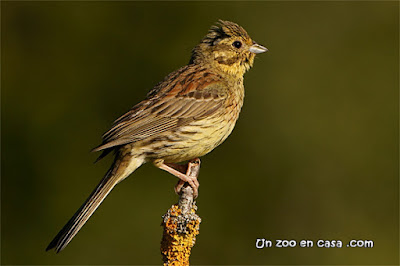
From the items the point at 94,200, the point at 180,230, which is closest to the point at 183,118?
the point at 94,200

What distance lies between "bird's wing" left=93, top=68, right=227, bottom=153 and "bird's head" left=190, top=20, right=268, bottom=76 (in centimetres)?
15

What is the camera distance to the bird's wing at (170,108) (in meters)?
4.25

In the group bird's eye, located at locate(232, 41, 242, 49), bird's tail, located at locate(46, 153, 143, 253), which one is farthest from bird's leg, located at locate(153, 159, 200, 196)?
bird's eye, located at locate(232, 41, 242, 49)

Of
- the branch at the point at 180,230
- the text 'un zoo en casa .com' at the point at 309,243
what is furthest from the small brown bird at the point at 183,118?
the text 'un zoo en casa .com' at the point at 309,243

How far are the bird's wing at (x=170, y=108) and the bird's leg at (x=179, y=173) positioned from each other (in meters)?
0.24

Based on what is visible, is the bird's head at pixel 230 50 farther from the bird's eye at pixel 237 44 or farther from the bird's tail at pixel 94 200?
the bird's tail at pixel 94 200

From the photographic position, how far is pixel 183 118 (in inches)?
175

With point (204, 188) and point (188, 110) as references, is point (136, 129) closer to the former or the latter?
point (188, 110)

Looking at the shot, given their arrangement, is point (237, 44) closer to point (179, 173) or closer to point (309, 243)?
point (179, 173)

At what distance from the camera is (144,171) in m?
6.37

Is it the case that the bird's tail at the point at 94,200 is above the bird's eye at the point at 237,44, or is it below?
below

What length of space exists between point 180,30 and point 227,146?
1.28 metres

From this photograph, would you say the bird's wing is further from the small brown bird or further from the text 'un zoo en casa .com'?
the text 'un zoo en casa .com'

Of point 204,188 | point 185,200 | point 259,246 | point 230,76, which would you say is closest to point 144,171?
point 204,188
